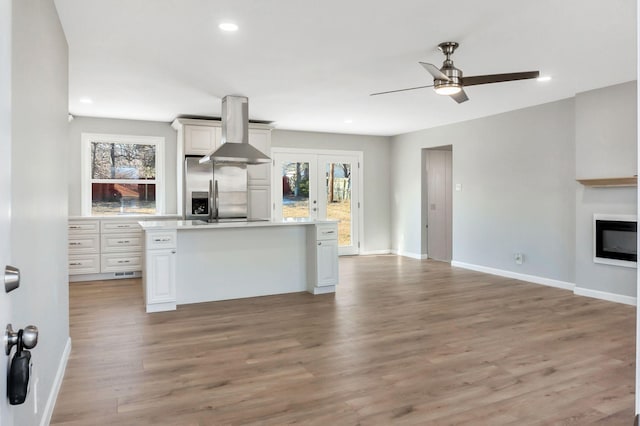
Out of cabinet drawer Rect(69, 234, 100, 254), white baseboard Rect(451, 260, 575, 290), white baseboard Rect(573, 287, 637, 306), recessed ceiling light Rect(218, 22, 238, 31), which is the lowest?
white baseboard Rect(573, 287, 637, 306)

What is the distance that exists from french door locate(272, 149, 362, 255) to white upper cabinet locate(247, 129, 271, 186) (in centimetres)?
87

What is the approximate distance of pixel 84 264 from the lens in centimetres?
650

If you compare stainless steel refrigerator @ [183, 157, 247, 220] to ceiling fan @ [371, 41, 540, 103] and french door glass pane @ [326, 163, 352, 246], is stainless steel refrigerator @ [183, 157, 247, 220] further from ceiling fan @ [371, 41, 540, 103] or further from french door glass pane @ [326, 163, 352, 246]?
ceiling fan @ [371, 41, 540, 103]

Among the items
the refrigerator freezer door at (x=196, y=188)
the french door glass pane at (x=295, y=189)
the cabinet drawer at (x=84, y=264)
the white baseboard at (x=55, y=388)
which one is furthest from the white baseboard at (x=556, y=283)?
the cabinet drawer at (x=84, y=264)

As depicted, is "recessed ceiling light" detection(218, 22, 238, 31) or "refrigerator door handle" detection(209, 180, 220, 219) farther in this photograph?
"refrigerator door handle" detection(209, 180, 220, 219)

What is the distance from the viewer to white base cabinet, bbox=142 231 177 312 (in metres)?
4.65

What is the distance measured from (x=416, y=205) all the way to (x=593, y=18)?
554 cm

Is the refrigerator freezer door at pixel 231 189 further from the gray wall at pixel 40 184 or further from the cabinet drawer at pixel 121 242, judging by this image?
the gray wall at pixel 40 184

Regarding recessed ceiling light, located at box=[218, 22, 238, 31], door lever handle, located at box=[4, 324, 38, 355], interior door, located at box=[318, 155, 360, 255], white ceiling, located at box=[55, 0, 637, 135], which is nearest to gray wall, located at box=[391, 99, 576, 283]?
white ceiling, located at box=[55, 0, 637, 135]

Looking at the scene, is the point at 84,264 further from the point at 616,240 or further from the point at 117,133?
the point at 616,240

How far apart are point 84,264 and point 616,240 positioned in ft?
22.8

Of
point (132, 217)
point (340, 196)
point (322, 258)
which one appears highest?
point (340, 196)

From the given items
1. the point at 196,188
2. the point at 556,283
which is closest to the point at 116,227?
the point at 196,188

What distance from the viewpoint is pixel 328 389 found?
279 centimetres
